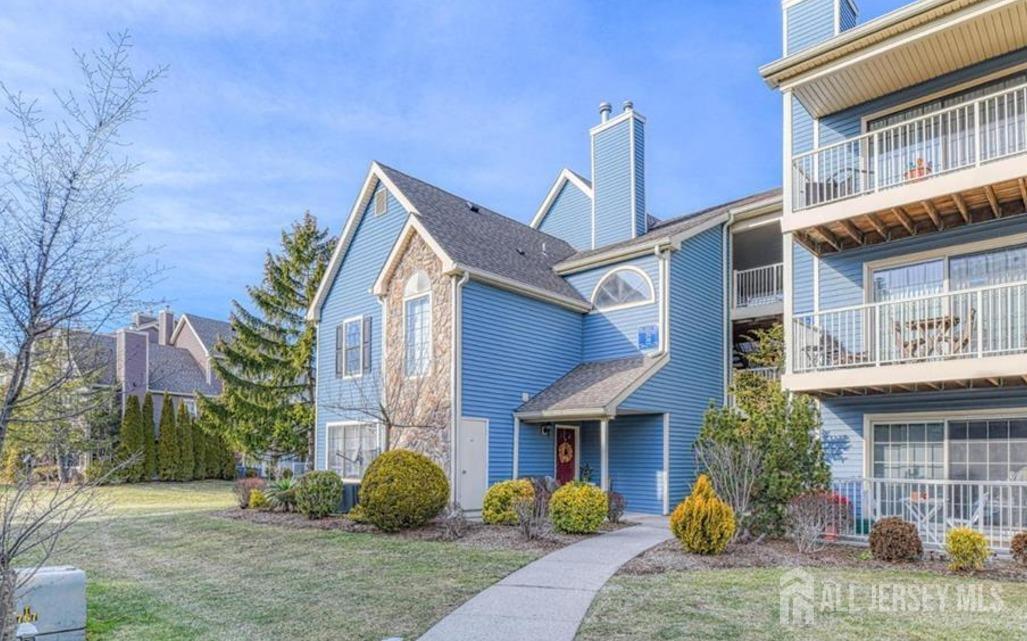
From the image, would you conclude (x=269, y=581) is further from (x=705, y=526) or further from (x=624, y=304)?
(x=624, y=304)

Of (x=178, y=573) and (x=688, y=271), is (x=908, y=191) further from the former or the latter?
(x=178, y=573)

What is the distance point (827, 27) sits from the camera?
1373cm

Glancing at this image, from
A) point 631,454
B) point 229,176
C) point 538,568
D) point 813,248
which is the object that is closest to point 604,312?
point 631,454

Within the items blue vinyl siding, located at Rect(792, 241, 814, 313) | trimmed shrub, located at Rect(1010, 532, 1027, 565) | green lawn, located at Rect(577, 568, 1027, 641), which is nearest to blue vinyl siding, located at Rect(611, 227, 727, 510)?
blue vinyl siding, located at Rect(792, 241, 814, 313)

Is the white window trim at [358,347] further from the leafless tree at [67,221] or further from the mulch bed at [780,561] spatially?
the leafless tree at [67,221]

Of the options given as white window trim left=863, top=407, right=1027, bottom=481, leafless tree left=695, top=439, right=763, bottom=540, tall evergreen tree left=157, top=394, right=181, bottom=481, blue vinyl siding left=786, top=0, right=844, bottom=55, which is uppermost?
blue vinyl siding left=786, top=0, right=844, bottom=55

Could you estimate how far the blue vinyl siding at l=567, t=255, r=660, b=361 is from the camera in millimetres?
16500

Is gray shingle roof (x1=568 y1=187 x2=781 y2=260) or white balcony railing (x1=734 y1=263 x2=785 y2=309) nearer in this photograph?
gray shingle roof (x1=568 y1=187 x2=781 y2=260)

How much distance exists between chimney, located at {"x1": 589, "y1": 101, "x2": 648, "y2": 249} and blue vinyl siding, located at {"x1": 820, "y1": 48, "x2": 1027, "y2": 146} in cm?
643

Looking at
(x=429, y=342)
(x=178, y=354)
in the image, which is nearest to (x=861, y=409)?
(x=429, y=342)

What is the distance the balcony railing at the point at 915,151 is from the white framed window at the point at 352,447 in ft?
37.5

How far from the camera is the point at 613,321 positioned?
17328mm

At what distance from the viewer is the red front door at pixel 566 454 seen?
55.1 ft

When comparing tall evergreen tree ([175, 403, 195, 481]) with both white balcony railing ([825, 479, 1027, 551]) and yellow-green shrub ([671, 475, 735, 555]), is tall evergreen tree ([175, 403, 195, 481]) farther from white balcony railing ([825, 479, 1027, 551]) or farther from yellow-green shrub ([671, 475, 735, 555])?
white balcony railing ([825, 479, 1027, 551])
